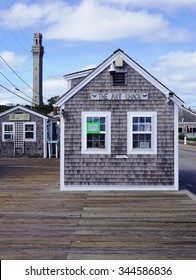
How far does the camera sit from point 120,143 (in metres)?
11.4

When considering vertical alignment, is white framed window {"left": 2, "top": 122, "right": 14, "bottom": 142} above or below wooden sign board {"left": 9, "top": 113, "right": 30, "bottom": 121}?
below

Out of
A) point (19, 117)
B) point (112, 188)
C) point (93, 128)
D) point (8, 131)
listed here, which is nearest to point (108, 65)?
point (93, 128)

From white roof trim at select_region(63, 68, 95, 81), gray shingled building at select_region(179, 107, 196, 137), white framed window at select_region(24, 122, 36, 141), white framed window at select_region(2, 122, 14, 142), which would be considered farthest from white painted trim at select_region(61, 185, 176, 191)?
gray shingled building at select_region(179, 107, 196, 137)

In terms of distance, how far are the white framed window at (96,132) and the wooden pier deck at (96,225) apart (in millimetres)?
1312

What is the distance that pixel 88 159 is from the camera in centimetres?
1144

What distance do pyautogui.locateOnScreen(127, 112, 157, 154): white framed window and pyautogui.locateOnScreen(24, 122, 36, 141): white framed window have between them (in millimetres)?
14719

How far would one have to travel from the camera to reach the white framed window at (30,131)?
2517 centimetres

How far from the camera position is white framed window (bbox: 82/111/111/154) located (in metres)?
11.4

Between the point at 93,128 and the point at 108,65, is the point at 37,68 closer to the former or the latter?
the point at 108,65

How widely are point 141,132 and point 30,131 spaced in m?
14.9

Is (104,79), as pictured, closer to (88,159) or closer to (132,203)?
(88,159)

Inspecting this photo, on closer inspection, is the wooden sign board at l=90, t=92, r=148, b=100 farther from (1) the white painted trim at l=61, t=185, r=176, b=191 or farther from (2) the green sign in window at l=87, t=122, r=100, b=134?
(1) the white painted trim at l=61, t=185, r=176, b=191

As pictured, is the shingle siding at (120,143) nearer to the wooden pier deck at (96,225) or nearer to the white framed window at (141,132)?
the white framed window at (141,132)
